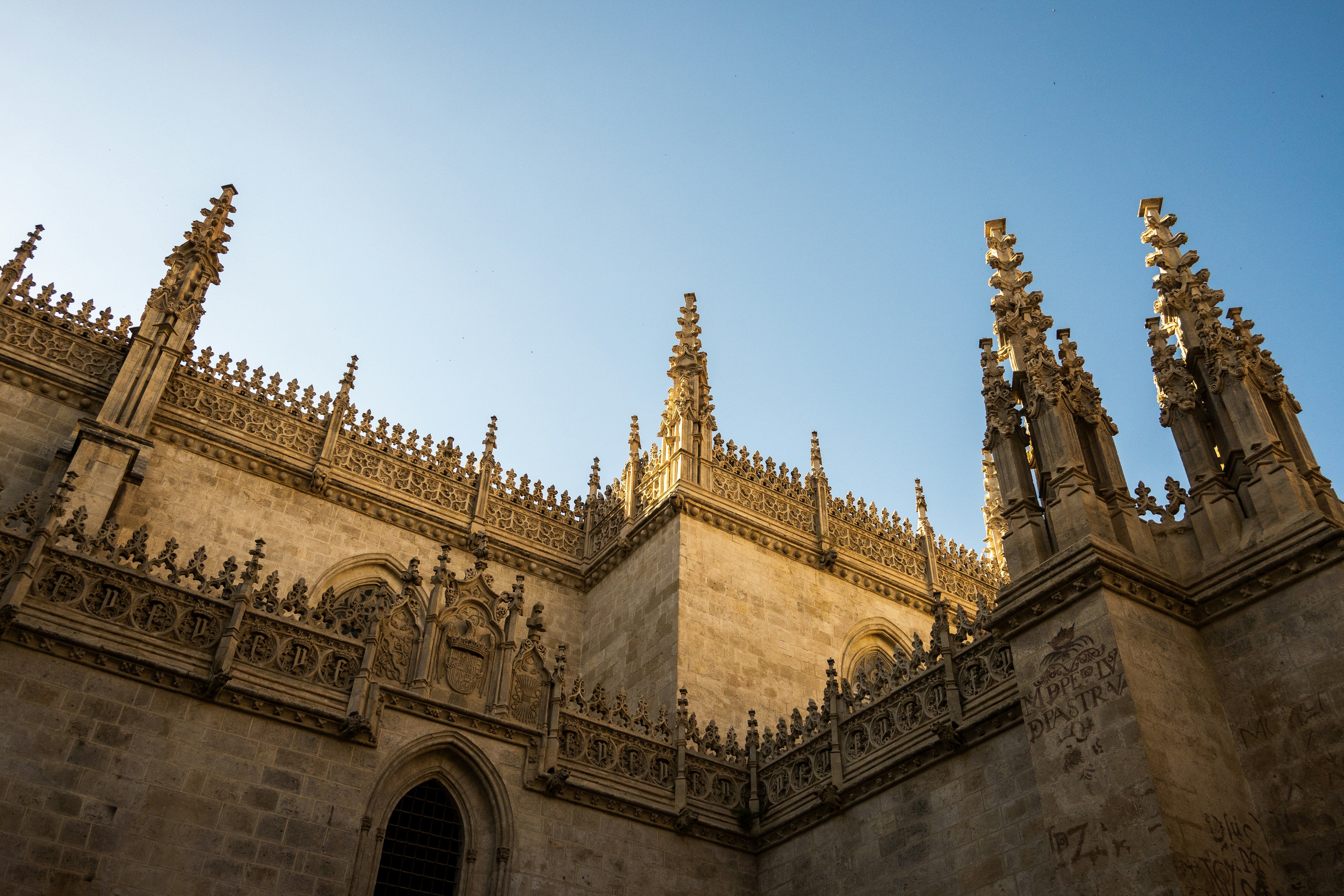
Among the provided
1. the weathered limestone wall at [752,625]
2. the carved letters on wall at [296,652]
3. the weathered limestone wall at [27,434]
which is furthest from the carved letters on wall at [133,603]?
the weathered limestone wall at [752,625]

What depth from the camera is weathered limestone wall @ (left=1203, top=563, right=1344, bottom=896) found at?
9.48 meters

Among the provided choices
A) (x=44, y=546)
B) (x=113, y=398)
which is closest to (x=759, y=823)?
(x=44, y=546)

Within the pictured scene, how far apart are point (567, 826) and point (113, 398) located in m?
10.4

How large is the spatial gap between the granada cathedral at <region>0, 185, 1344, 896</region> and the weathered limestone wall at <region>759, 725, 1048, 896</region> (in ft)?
0.14

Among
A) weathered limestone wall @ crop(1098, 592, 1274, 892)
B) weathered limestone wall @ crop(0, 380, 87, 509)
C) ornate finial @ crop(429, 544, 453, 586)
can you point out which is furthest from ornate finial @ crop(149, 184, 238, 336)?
weathered limestone wall @ crop(1098, 592, 1274, 892)

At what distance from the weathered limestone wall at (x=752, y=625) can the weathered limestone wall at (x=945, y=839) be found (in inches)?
165

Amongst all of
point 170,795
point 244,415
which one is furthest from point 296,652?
point 244,415

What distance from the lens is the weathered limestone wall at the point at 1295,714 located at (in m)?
9.48

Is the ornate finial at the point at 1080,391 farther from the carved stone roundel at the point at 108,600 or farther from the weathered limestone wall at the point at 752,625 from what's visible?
the carved stone roundel at the point at 108,600

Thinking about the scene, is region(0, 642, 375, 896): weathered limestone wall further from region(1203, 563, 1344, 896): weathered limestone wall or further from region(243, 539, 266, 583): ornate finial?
region(1203, 563, 1344, 896): weathered limestone wall

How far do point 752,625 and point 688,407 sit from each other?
4943 millimetres

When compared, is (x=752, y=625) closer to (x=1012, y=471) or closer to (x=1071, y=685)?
(x=1012, y=471)

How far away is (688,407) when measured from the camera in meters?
22.5

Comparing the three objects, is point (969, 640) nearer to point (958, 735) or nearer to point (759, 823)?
point (958, 735)
